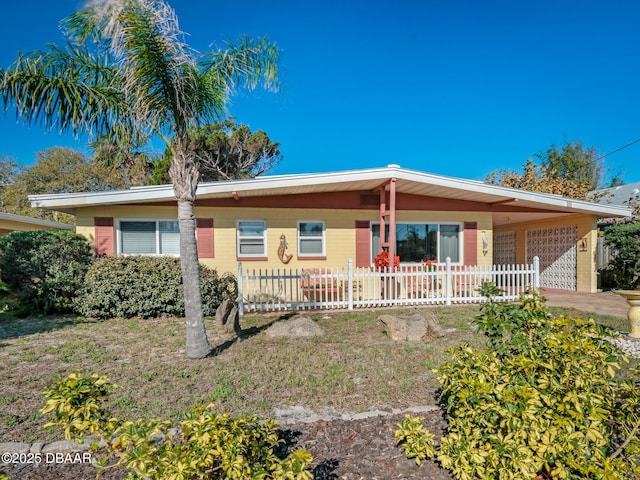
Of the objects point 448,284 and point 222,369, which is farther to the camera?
point 448,284

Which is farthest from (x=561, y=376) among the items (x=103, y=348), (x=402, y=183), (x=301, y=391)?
(x=402, y=183)

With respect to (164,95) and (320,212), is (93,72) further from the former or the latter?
(320,212)

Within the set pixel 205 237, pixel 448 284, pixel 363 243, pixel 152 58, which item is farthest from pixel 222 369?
pixel 363 243

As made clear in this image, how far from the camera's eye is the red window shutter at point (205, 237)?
9265mm

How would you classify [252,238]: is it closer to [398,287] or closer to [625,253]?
[398,287]

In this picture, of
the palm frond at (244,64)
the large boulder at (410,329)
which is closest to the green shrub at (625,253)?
the large boulder at (410,329)

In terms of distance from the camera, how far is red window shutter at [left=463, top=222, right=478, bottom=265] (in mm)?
10891

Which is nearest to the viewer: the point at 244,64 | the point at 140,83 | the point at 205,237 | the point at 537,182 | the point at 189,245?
the point at 140,83

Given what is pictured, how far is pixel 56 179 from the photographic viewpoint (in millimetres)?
23797

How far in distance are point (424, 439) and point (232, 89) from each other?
5163mm

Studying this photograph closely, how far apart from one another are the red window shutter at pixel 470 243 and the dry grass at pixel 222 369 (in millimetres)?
4723

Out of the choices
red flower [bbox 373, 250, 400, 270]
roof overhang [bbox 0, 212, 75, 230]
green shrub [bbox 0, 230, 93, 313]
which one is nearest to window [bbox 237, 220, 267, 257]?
red flower [bbox 373, 250, 400, 270]

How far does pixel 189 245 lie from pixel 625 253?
12.6 m

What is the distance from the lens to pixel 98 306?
7.45 metres
